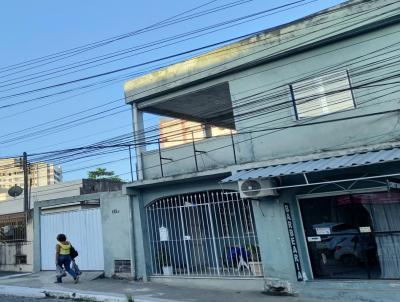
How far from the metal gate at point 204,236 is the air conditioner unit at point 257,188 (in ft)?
3.24

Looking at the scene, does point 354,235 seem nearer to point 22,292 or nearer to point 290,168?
point 290,168

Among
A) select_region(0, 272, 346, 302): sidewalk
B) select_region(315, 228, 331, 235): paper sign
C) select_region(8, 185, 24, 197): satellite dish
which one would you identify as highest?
select_region(8, 185, 24, 197): satellite dish

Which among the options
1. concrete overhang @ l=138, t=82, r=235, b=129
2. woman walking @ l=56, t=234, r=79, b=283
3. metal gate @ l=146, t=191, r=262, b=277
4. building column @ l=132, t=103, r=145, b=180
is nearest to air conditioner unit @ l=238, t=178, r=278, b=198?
metal gate @ l=146, t=191, r=262, b=277

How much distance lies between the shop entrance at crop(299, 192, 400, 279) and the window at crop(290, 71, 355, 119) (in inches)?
80.2

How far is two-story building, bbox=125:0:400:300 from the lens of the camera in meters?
8.63

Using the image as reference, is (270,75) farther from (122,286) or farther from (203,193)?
(122,286)

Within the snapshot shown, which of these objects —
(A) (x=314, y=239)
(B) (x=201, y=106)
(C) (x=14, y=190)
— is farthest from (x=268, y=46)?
(C) (x=14, y=190)

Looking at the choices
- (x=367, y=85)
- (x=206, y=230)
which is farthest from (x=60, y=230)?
(x=367, y=85)

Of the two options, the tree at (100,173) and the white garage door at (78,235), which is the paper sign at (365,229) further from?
the tree at (100,173)

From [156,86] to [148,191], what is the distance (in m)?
3.10

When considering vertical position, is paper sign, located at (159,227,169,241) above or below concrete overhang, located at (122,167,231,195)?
below

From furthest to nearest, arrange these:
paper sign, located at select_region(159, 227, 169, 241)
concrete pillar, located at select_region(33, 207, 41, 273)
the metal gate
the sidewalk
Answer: concrete pillar, located at select_region(33, 207, 41, 273), paper sign, located at select_region(159, 227, 169, 241), the metal gate, the sidewalk

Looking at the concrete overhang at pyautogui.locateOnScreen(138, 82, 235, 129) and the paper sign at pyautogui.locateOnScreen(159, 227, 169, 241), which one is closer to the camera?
the paper sign at pyautogui.locateOnScreen(159, 227, 169, 241)

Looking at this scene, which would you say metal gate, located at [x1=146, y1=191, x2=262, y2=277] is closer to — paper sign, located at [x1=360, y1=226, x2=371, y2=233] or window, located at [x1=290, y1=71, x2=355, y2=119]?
paper sign, located at [x1=360, y1=226, x2=371, y2=233]
